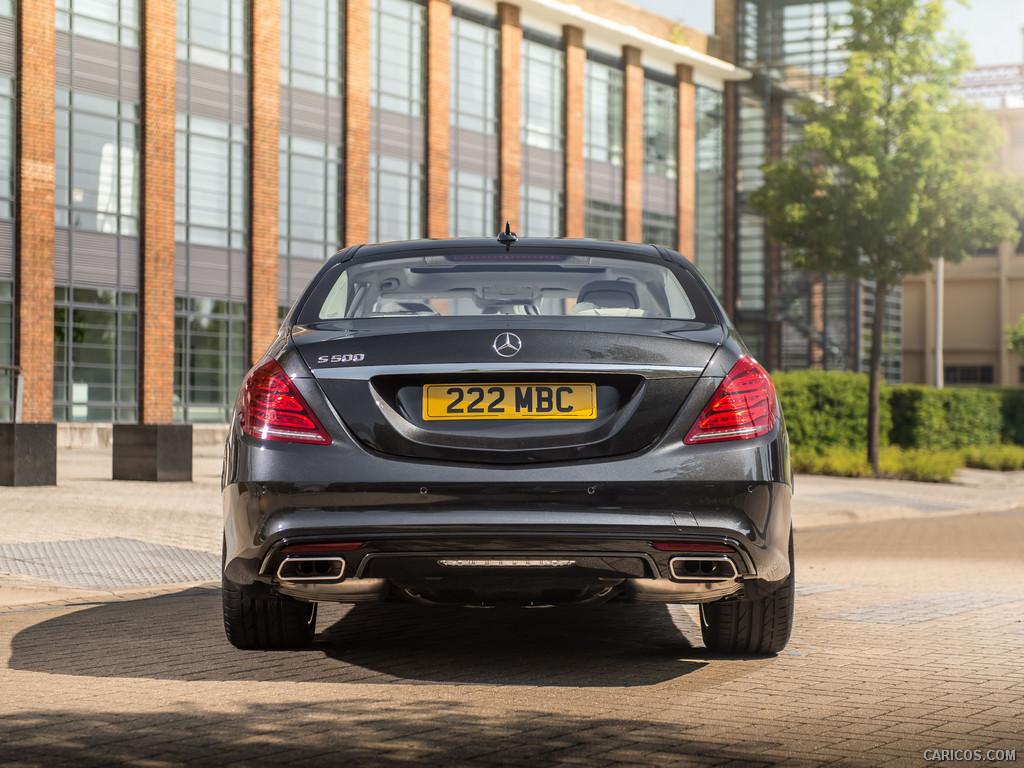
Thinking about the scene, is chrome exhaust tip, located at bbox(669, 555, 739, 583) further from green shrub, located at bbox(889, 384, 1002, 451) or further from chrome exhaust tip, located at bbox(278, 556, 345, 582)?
green shrub, located at bbox(889, 384, 1002, 451)

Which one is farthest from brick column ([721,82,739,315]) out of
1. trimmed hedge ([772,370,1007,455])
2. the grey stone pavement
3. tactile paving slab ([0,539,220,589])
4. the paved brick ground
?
the paved brick ground

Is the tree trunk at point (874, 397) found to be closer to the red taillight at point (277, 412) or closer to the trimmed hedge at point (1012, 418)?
the trimmed hedge at point (1012, 418)

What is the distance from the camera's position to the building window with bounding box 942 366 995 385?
74312mm

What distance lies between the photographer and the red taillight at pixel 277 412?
467cm

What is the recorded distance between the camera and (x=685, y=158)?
44469mm

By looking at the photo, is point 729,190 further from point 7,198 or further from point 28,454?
point 28,454

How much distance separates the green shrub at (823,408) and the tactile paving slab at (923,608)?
16.9 m

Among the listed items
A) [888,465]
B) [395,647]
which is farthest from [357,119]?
[395,647]

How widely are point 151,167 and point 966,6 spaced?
676 inches

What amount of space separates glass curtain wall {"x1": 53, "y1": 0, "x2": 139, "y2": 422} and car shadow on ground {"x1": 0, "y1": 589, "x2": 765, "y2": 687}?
22.6m

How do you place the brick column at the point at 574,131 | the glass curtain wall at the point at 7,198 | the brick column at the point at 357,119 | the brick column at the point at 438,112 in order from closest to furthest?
the glass curtain wall at the point at 7,198
the brick column at the point at 357,119
the brick column at the point at 438,112
the brick column at the point at 574,131

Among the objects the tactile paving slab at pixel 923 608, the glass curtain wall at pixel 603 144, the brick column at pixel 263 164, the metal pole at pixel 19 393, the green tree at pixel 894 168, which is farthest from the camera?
the glass curtain wall at pixel 603 144

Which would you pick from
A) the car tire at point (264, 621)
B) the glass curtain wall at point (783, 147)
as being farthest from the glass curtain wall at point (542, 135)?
the car tire at point (264, 621)

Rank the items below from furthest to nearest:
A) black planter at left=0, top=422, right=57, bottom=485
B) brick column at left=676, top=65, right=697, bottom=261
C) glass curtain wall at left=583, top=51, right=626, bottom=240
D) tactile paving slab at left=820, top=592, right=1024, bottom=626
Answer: brick column at left=676, top=65, right=697, bottom=261
glass curtain wall at left=583, top=51, right=626, bottom=240
black planter at left=0, top=422, right=57, bottom=485
tactile paving slab at left=820, top=592, right=1024, bottom=626
